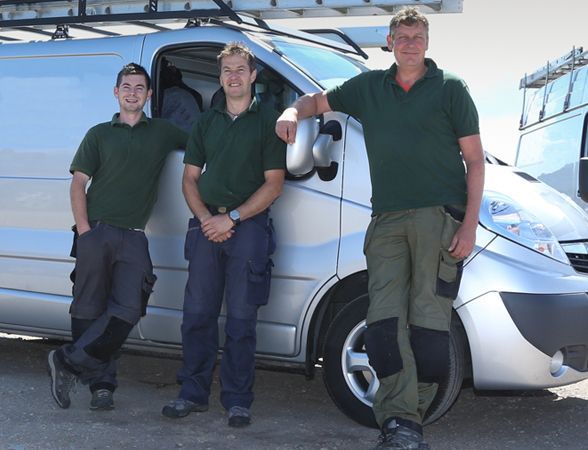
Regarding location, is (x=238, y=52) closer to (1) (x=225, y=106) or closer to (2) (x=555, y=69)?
(1) (x=225, y=106)

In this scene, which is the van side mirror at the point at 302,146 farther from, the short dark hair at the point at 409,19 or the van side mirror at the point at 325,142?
the short dark hair at the point at 409,19

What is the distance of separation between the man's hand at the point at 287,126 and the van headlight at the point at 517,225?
38.2 inches

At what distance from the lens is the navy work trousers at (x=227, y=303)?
15.5 feet

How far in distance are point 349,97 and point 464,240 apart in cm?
89

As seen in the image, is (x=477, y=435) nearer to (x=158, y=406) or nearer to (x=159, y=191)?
(x=158, y=406)

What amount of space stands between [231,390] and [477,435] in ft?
4.17

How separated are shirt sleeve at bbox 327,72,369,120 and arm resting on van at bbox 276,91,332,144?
5 cm

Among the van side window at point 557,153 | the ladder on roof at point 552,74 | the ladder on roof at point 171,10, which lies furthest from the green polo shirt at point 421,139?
the ladder on roof at point 552,74

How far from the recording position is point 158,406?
5258 millimetres

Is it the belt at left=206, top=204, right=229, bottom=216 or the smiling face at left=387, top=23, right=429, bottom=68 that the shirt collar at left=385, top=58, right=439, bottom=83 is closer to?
the smiling face at left=387, top=23, right=429, bottom=68

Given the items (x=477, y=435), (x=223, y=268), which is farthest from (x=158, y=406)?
(x=477, y=435)

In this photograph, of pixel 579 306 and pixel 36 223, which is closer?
pixel 579 306

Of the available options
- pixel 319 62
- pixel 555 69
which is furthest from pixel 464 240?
pixel 555 69

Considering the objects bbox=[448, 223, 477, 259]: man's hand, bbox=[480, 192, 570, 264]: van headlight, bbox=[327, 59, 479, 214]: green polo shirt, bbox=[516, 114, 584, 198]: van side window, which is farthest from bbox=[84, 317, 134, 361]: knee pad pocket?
bbox=[516, 114, 584, 198]: van side window
